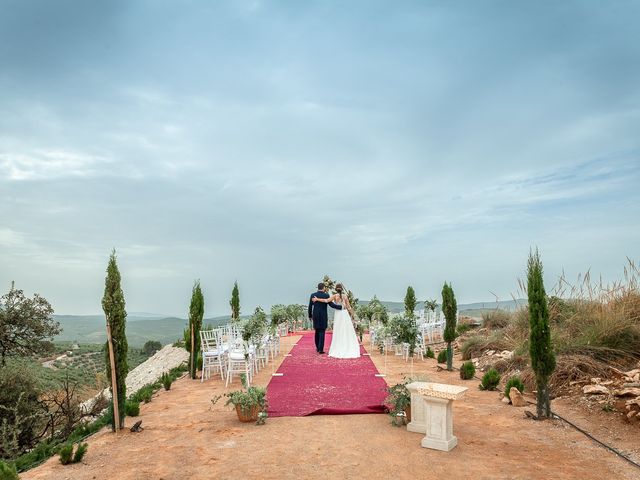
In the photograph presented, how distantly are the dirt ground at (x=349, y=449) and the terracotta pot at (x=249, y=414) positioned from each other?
0.12m

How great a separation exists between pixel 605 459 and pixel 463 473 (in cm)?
161

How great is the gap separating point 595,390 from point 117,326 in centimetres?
678

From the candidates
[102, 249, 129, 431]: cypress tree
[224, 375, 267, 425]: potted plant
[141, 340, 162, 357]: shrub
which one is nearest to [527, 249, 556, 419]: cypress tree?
[224, 375, 267, 425]: potted plant

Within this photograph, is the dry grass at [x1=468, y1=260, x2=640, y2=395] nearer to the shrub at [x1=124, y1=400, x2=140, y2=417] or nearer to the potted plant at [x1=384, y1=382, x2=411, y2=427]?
the potted plant at [x1=384, y1=382, x2=411, y2=427]

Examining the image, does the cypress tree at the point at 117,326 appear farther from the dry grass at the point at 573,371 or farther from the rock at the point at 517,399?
the dry grass at the point at 573,371

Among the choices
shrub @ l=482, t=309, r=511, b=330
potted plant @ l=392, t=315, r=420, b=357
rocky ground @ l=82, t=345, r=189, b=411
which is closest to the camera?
potted plant @ l=392, t=315, r=420, b=357

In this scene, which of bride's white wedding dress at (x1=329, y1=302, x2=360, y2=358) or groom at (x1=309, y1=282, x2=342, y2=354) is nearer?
bride's white wedding dress at (x1=329, y1=302, x2=360, y2=358)

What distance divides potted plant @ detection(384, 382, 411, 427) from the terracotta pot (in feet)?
5.87

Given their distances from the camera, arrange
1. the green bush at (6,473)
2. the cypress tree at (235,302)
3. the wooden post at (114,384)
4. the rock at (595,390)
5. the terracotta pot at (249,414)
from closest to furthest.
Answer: the green bush at (6,473), the wooden post at (114,384), the terracotta pot at (249,414), the rock at (595,390), the cypress tree at (235,302)

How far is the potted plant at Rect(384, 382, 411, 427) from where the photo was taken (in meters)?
5.79

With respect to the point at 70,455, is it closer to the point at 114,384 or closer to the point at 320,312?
the point at 114,384

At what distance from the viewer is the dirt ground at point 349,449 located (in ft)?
14.4

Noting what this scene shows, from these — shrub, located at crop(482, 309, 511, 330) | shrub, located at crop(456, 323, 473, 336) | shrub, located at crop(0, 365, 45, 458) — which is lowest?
shrub, located at crop(0, 365, 45, 458)

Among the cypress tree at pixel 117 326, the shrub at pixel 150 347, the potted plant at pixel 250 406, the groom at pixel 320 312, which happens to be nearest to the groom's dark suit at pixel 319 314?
the groom at pixel 320 312
